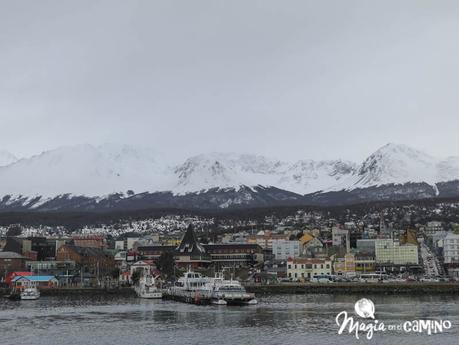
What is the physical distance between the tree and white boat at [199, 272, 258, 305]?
40.9 metres

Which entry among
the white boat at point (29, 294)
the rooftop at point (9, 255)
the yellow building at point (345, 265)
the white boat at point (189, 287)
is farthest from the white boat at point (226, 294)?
the rooftop at point (9, 255)

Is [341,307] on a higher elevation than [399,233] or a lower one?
lower

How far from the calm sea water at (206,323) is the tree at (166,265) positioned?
44.2 metres

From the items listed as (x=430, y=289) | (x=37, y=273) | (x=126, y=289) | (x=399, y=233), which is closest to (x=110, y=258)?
(x=37, y=273)

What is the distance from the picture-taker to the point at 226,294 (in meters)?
62.0

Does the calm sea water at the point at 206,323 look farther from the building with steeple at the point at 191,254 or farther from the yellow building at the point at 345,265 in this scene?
the building with steeple at the point at 191,254

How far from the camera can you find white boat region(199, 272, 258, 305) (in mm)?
60906

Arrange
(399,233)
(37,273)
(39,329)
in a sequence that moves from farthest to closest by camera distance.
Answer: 1. (399,233)
2. (37,273)
3. (39,329)

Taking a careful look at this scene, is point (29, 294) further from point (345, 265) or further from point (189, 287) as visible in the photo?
point (345, 265)

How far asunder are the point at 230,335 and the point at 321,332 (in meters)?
5.01

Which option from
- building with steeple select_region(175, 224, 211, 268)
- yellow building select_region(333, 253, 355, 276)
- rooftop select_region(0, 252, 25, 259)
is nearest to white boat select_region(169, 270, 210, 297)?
yellow building select_region(333, 253, 355, 276)

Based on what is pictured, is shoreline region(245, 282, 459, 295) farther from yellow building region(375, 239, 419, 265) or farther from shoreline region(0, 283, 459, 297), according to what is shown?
yellow building region(375, 239, 419, 265)

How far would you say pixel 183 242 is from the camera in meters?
124

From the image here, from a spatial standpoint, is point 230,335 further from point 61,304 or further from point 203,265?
point 203,265
